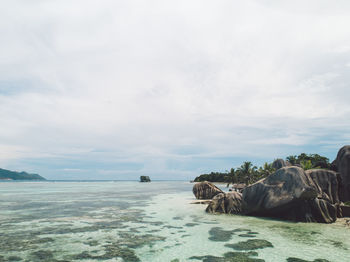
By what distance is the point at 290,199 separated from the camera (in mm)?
20750

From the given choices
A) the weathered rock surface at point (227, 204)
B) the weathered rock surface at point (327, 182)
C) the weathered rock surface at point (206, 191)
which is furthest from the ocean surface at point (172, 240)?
the weathered rock surface at point (206, 191)

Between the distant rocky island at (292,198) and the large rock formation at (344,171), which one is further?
the large rock formation at (344,171)

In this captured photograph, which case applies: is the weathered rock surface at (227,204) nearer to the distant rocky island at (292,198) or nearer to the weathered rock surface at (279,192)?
the distant rocky island at (292,198)

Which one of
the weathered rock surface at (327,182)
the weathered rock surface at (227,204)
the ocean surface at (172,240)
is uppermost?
the weathered rock surface at (327,182)

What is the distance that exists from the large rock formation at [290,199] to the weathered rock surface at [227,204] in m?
0.72

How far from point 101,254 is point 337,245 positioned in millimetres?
13009

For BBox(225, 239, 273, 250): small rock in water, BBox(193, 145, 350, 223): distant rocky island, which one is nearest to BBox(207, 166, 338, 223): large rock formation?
BBox(193, 145, 350, 223): distant rocky island

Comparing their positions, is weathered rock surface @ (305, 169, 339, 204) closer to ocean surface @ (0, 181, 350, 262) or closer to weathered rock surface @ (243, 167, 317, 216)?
weathered rock surface @ (243, 167, 317, 216)

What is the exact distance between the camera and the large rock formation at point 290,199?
2084 cm

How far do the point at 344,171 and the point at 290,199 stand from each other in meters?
14.4

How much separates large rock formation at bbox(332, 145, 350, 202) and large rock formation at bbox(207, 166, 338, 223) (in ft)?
27.6

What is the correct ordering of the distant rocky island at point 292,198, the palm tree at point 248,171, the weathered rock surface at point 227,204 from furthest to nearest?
the palm tree at point 248,171
the weathered rock surface at point 227,204
the distant rocky island at point 292,198

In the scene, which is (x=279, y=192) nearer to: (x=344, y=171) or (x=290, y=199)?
(x=290, y=199)

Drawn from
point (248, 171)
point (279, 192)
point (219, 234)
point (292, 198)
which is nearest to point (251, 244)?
point (219, 234)
